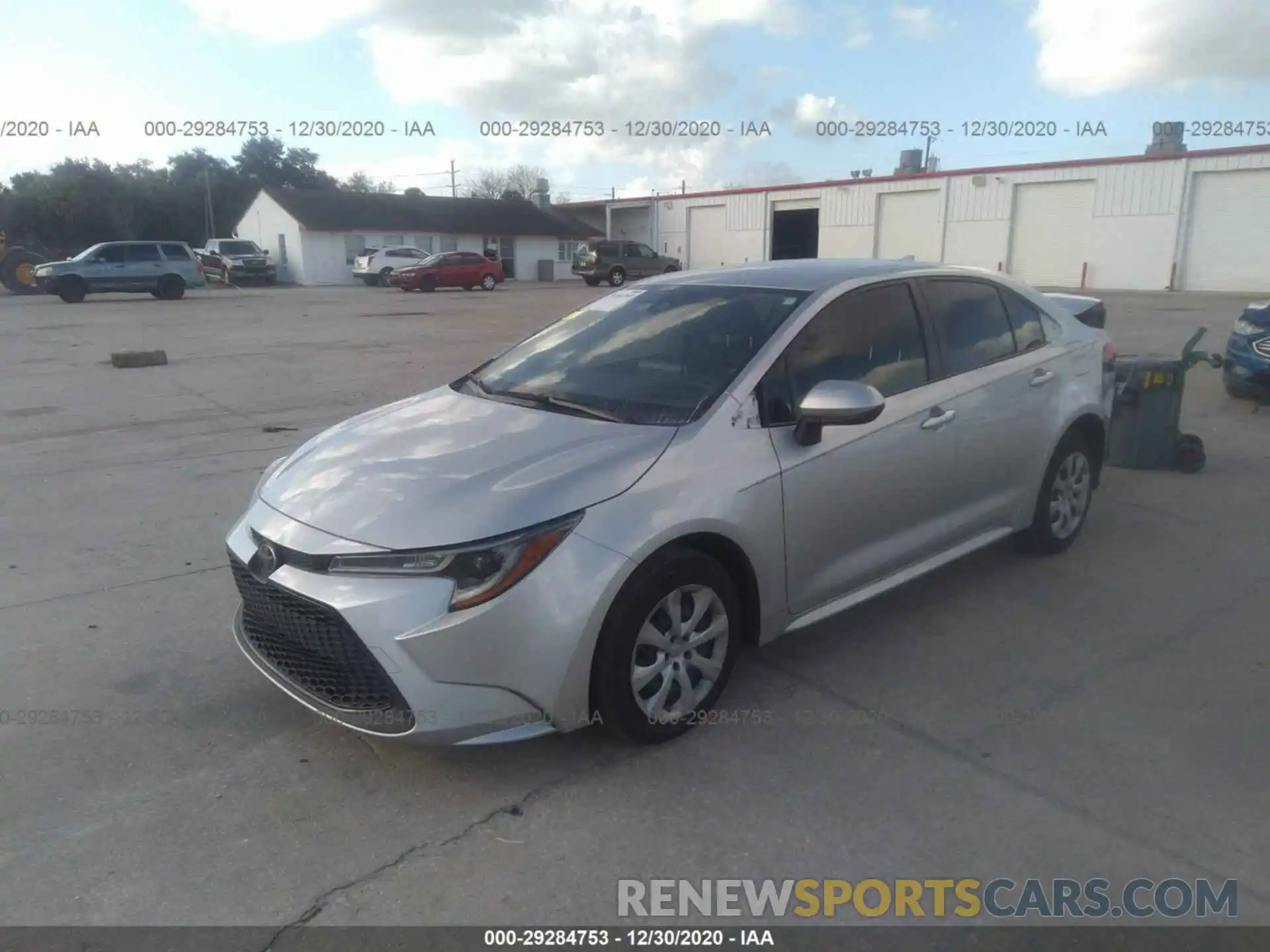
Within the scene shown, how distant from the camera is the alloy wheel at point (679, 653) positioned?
10.7 feet

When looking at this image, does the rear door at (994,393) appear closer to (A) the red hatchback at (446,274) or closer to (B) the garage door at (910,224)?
(A) the red hatchback at (446,274)

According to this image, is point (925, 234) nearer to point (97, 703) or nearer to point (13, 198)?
point (97, 703)

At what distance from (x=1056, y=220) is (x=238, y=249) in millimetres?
34275

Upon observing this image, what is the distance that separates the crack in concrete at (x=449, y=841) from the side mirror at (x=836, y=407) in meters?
1.35

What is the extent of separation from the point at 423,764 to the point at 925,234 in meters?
39.6

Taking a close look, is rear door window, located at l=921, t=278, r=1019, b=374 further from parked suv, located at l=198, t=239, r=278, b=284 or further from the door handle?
parked suv, located at l=198, t=239, r=278, b=284

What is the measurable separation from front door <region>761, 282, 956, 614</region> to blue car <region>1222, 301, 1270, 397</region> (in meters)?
6.91

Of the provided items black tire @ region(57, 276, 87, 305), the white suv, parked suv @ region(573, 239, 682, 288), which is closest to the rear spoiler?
black tire @ region(57, 276, 87, 305)

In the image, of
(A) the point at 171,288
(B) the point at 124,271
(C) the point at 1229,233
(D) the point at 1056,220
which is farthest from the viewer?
(D) the point at 1056,220

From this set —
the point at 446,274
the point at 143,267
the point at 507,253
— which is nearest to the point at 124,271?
the point at 143,267

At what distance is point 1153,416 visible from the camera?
282 inches

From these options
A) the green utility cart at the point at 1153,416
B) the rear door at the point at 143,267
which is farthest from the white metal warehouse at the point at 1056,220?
the green utility cart at the point at 1153,416

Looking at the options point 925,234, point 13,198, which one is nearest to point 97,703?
point 925,234

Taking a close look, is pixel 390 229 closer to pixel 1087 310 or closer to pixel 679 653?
pixel 1087 310
